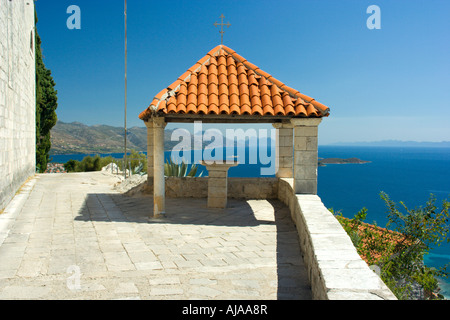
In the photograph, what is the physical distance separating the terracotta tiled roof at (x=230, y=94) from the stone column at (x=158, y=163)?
1.24 ft

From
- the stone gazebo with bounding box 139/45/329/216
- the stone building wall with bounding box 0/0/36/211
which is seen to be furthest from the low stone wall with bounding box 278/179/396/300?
the stone building wall with bounding box 0/0/36/211

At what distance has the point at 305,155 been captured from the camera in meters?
6.07

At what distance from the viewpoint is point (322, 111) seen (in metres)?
6.01

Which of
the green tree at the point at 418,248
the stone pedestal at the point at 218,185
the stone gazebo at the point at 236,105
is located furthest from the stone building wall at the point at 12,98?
the green tree at the point at 418,248

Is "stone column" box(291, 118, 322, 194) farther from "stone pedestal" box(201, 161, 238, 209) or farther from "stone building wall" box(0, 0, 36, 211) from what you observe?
"stone building wall" box(0, 0, 36, 211)

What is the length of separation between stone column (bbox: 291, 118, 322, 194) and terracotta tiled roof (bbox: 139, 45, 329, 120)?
0.23 m

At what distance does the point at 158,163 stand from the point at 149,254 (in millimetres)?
2477

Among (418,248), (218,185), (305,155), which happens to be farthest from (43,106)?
(418,248)

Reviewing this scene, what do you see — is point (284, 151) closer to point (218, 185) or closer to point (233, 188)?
point (233, 188)

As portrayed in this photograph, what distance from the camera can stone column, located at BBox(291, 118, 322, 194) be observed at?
6.04m
